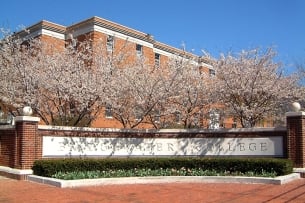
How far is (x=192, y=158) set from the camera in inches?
683

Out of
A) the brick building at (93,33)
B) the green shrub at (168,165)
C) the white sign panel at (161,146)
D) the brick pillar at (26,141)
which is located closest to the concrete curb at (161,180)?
the green shrub at (168,165)

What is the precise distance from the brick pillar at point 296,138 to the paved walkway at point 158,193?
6.74 ft

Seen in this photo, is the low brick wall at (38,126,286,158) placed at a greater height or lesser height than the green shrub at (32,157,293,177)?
greater

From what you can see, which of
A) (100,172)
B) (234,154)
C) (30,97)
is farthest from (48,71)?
(234,154)

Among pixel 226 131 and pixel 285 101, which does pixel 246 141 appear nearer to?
pixel 226 131

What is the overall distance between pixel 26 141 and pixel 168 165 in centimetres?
559

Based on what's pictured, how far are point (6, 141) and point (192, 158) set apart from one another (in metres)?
7.43

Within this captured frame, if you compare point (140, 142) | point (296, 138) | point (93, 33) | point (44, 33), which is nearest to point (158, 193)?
point (140, 142)

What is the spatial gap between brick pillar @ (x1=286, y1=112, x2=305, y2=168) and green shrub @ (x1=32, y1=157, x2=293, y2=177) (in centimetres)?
82

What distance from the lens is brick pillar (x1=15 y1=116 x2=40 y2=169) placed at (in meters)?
15.7

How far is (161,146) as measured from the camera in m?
18.9

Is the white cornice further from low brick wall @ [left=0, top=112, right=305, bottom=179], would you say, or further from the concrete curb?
the concrete curb

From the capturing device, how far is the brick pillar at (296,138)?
1672cm

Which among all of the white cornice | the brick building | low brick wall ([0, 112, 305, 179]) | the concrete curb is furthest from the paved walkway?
the white cornice
